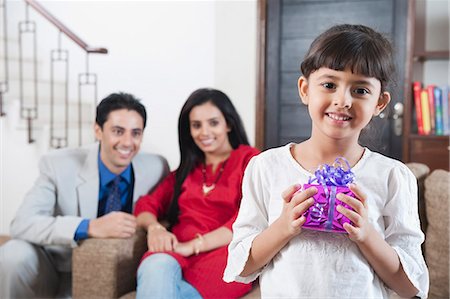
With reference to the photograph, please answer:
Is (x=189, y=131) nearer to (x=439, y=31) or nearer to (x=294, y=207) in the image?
(x=294, y=207)

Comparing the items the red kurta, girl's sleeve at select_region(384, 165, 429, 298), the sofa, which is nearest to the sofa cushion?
the sofa

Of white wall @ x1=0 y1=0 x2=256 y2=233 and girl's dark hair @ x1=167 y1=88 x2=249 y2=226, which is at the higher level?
white wall @ x1=0 y1=0 x2=256 y2=233

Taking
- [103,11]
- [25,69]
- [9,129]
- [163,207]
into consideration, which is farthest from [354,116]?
[25,69]

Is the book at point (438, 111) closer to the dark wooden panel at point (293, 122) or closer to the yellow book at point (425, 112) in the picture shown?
the yellow book at point (425, 112)

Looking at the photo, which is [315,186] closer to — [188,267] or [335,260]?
[335,260]

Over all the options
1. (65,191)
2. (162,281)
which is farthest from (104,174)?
(162,281)

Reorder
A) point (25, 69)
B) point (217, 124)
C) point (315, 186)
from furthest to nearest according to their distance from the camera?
point (25, 69) → point (217, 124) → point (315, 186)

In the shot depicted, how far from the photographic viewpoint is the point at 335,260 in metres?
0.81

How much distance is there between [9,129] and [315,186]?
244 cm

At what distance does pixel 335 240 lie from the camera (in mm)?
815

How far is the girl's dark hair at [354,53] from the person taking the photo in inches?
31.1

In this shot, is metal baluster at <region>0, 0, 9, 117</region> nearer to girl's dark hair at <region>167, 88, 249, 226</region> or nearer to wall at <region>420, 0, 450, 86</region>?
girl's dark hair at <region>167, 88, 249, 226</region>

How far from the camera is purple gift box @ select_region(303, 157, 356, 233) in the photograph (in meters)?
0.75

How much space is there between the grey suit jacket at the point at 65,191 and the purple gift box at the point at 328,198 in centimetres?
106
